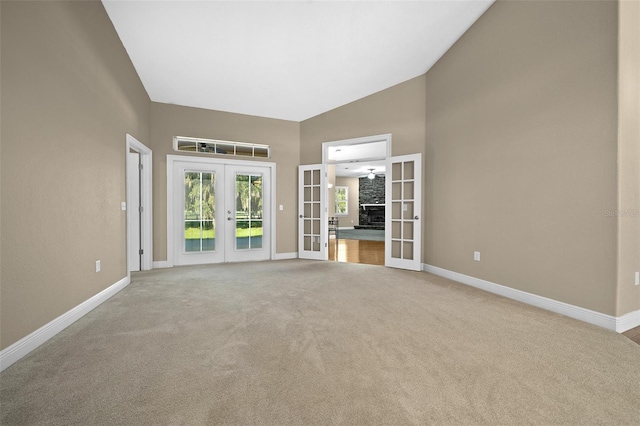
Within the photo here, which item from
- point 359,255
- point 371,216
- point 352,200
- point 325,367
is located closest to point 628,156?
point 325,367

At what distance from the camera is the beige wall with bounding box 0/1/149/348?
2.15m

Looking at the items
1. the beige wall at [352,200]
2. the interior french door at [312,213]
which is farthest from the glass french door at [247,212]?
the beige wall at [352,200]

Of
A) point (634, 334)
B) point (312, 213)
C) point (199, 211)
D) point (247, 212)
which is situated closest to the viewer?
point (634, 334)

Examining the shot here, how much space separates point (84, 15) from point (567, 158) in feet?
16.9

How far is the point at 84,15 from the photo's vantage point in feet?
10.3

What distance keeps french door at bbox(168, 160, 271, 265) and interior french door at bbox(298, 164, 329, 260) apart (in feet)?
2.29

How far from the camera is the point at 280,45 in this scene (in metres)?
4.29

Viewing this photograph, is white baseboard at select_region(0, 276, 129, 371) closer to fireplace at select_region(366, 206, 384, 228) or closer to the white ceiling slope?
the white ceiling slope

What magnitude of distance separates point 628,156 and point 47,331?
5.29 metres

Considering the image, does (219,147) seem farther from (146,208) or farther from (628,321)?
(628,321)

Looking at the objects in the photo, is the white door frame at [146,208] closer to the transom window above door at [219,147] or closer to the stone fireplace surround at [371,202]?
the transom window above door at [219,147]

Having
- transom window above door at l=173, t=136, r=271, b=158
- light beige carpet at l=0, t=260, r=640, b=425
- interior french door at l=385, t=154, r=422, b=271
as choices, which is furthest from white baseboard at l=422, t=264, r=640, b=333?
transom window above door at l=173, t=136, r=271, b=158

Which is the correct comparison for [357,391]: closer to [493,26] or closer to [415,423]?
[415,423]

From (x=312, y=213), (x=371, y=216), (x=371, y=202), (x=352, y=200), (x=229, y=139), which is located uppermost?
(x=229, y=139)
